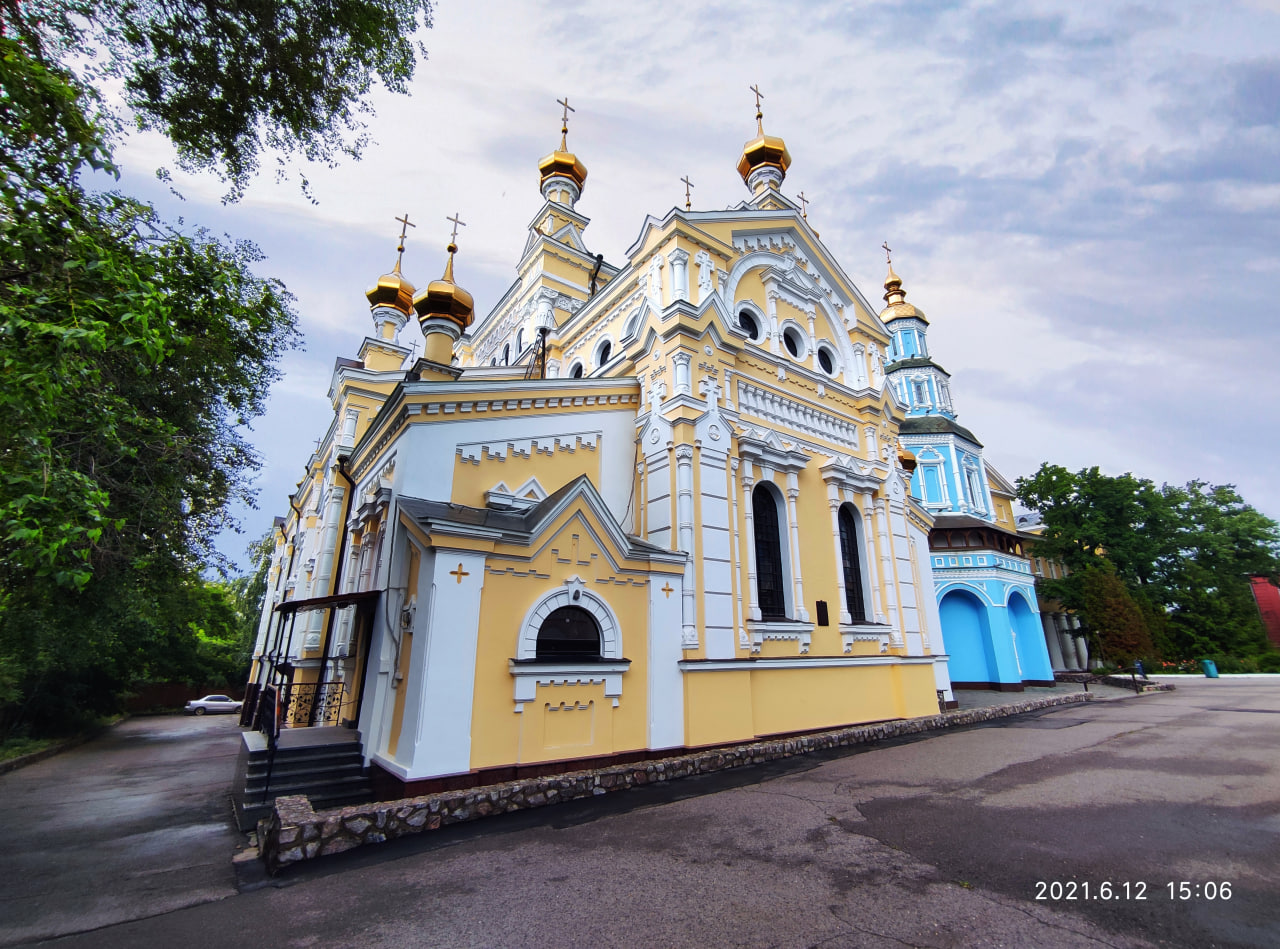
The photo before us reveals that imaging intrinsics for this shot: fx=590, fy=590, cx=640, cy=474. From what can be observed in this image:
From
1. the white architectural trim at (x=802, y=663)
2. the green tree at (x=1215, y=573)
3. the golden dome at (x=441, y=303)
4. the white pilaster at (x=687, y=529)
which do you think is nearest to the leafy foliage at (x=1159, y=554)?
the green tree at (x=1215, y=573)

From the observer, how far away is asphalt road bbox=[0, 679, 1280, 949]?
3.76 m

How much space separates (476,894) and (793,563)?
27.9ft

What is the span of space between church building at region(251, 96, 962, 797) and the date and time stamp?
5.33 meters

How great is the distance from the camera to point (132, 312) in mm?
3727

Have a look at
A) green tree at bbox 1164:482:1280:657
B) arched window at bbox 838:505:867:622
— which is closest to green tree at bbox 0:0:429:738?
arched window at bbox 838:505:867:622

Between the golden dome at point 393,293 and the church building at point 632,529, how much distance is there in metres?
2.68

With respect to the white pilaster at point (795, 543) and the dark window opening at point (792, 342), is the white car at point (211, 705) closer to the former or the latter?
the white pilaster at point (795, 543)

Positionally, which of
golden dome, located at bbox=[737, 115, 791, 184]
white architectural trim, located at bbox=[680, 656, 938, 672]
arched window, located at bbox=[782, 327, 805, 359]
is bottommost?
white architectural trim, located at bbox=[680, 656, 938, 672]

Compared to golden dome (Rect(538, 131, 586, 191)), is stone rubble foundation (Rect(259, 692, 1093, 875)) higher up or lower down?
lower down

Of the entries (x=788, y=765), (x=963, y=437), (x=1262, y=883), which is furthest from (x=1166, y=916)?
(x=963, y=437)

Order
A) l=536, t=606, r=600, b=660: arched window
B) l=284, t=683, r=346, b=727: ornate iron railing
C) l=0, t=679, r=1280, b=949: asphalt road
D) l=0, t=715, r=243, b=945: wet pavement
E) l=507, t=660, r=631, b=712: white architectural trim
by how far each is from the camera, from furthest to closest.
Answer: l=284, t=683, r=346, b=727: ornate iron railing
l=536, t=606, r=600, b=660: arched window
l=507, t=660, r=631, b=712: white architectural trim
l=0, t=715, r=243, b=945: wet pavement
l=0, t=679, r=1280, b=949: asphalt road

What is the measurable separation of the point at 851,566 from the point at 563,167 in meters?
16.9

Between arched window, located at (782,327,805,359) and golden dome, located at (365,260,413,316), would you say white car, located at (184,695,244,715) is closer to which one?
golden dome, located at (365,260,413,316)

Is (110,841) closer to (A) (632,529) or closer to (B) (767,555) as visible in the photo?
(A) (632,529)
